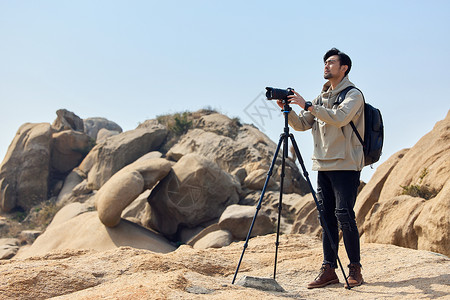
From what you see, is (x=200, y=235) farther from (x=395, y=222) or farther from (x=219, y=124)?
(x=219, y=124)

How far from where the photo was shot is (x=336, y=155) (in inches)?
158

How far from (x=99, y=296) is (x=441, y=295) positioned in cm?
242

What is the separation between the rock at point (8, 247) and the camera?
13.6 m

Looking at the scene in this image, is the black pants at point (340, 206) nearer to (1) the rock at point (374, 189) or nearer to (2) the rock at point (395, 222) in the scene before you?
(2) the rock at point (395, 222)

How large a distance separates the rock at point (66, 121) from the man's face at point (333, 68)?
1810cm

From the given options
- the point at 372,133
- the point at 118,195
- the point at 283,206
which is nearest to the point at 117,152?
the point at 118,195

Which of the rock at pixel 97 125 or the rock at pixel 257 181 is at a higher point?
the rock at pixel 97 125

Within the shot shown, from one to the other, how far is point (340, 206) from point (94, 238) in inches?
358

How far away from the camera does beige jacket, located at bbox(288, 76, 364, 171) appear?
3891 mm

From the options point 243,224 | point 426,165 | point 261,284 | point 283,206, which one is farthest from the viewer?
point 283,206

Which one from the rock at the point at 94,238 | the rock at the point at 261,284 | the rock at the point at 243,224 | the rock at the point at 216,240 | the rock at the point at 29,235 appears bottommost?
the rock at the point at 29,235

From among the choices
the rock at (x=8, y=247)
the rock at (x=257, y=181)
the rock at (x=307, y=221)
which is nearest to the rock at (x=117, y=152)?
the rock at (x=8, y=247)

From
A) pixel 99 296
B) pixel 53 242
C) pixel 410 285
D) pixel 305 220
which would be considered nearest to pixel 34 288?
pixel 99 296

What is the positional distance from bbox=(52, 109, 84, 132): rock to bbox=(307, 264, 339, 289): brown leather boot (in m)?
18.4
